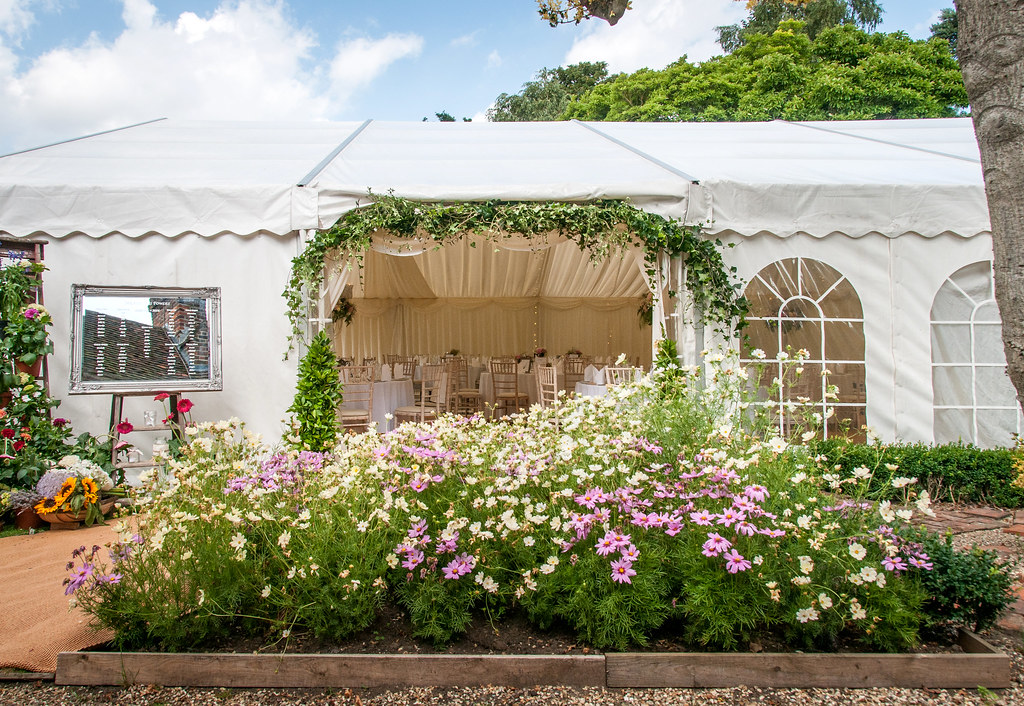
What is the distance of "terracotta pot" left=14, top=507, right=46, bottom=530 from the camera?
4.42 metres

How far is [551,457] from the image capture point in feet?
8.98

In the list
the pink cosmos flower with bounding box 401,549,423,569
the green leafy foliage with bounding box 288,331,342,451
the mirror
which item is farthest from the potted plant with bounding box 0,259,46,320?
the pink cosmos flower with bounding box 401,549,423,569

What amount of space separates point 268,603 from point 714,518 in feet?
5.41

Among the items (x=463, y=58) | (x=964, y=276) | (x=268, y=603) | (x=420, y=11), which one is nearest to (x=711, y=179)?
(x=964, y=276)

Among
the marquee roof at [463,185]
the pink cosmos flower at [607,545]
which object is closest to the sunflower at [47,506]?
the marquee roof at [463,185]

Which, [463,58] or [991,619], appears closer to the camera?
[991,619]

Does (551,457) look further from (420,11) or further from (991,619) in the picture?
(420,11)

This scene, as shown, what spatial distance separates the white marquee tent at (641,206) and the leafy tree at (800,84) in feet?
38.4

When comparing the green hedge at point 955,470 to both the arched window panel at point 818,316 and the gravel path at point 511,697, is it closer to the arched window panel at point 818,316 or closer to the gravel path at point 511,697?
the arched window panel at point 818,316

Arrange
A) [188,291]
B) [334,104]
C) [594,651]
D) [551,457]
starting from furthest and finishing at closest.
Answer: [334,104] → [188,291] → [551,457] → [594,651]

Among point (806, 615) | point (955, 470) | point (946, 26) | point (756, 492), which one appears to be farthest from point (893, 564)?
point (946, 26)

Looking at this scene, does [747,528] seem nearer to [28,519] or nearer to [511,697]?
[511,697]

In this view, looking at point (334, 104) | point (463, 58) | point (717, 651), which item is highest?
point (334, 104)

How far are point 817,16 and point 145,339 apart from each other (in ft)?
71.4
